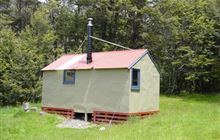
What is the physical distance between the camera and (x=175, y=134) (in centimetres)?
1223

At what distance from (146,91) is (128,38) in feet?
58.4

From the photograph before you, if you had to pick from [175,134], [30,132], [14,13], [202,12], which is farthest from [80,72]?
[14,13]

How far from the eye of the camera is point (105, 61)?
1989 cm

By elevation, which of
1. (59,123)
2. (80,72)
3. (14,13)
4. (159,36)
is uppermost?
(14,13)

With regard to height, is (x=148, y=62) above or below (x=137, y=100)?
above

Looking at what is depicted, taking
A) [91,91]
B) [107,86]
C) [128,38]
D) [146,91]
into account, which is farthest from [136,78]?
[128,38]

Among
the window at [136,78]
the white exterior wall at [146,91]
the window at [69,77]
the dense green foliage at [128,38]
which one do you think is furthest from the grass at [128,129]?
the dense green foliage at [128,38]

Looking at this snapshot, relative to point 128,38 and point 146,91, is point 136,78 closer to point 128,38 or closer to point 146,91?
point 146,91

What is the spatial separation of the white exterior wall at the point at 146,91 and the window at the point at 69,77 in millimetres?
3717

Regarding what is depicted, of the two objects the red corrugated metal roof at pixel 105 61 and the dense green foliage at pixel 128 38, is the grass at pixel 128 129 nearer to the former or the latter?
the red corrugated metal roof at pixel 105 61

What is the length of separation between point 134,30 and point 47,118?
63.3 feet

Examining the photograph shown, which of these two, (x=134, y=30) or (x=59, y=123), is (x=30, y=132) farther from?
(x=134, y=30)

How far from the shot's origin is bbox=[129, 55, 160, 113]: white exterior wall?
18538 mm

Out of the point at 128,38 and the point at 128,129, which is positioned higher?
the point at 128,38
